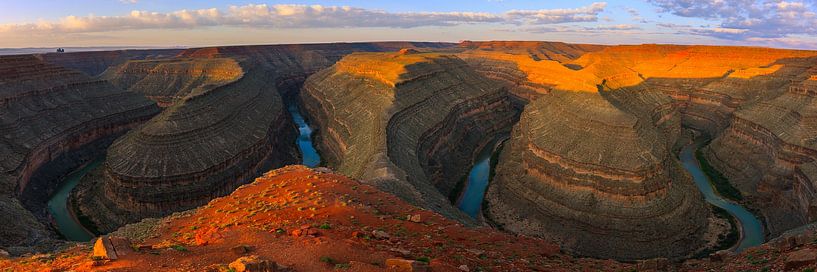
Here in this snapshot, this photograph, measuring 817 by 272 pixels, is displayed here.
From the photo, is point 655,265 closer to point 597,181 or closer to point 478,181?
point 597,181

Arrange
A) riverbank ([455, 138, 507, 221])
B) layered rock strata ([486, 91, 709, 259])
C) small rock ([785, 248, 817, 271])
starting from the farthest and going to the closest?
riverbank ([455, 138, 507, 221]) → layered rock strata ([486, 91, 709, 259]) → small rock ([785, 248, 817, 271])

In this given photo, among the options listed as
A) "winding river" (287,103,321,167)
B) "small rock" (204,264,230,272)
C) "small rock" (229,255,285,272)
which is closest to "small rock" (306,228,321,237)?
"small rock" (229,255,285,272)

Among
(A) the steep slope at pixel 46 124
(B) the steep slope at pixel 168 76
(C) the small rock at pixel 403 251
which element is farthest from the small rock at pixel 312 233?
(B) the steep slope at pixel 168 76

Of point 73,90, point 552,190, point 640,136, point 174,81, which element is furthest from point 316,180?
point 174,81

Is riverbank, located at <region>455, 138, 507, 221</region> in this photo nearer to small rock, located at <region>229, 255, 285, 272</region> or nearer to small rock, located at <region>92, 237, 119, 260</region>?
small rock, located at <region>229, 255, 285, 272</region>

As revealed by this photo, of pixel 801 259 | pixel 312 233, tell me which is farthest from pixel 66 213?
pixel 801 259

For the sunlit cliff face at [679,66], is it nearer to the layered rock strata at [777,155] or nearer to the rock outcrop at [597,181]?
the rock outcrop at [597,181]

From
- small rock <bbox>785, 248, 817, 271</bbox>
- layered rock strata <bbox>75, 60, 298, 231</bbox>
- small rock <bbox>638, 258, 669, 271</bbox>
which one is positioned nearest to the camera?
small rock <bbox>785, 248, 817, 271</bbox>
